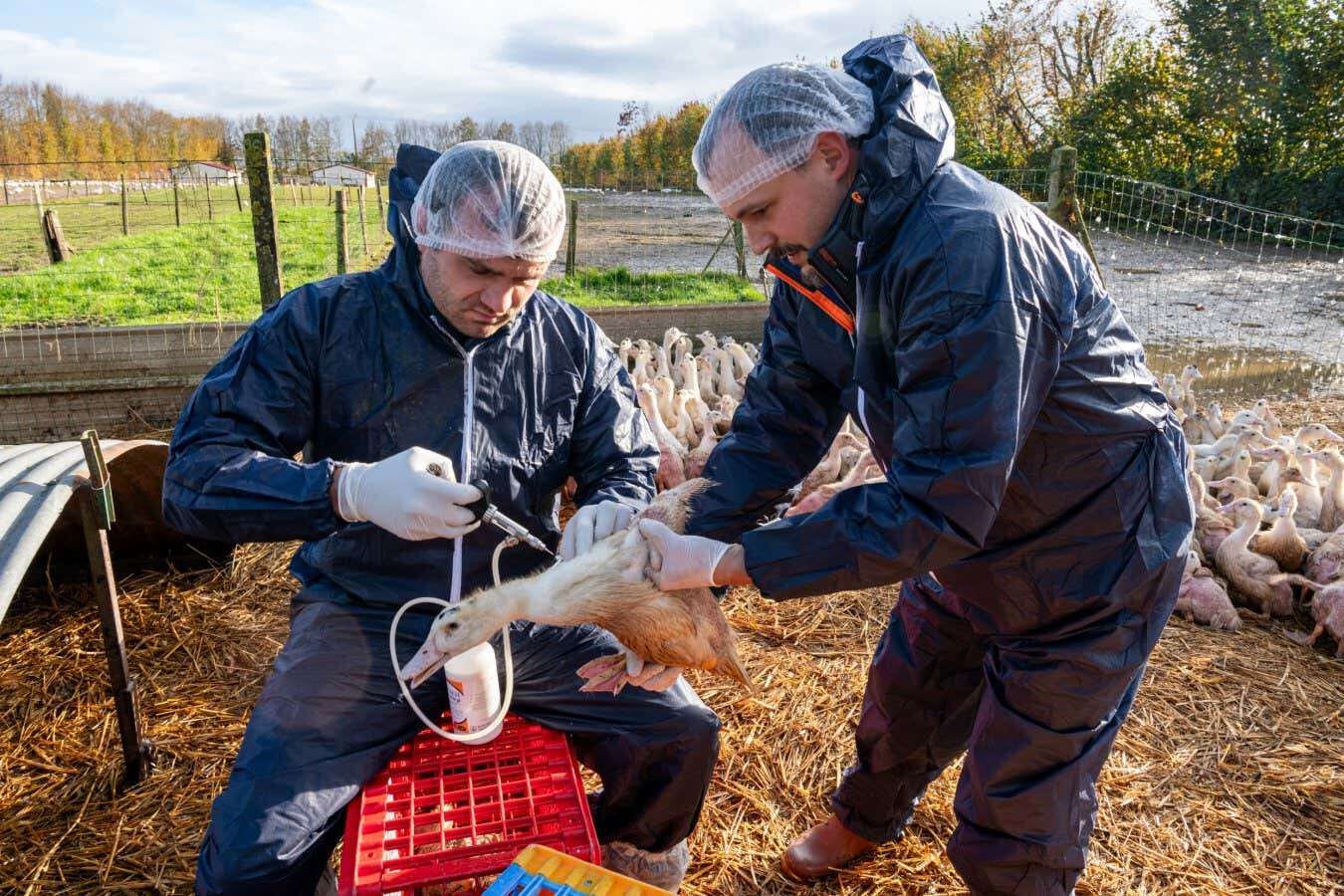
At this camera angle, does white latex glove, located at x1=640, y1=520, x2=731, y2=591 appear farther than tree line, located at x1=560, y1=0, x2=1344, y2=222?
No

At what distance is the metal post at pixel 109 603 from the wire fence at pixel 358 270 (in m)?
2.48

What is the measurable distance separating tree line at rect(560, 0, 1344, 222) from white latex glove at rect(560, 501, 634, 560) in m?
15.5

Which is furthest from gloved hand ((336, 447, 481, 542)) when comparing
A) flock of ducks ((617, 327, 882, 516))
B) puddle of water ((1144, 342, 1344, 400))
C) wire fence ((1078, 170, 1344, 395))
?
puddle of water ((1144, 342, 1344, 400))

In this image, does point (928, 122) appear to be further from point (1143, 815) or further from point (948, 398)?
point (1143, 815)

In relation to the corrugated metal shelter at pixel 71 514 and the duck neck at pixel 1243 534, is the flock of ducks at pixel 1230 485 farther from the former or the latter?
the corrugated metal shelter at pixel 71 514

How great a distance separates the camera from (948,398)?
1.73m

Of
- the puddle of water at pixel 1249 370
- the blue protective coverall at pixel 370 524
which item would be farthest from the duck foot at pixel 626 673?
the puddle of water at pixel 1249 370

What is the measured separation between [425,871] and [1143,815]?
284 cm

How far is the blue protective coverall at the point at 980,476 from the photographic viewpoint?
69.1 inches

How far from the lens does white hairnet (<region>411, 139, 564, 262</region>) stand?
2.47 m

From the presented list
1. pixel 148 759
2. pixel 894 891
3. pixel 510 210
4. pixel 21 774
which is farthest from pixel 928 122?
pixel 21 774

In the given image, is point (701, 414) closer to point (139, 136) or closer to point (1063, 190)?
point (1063, 190)

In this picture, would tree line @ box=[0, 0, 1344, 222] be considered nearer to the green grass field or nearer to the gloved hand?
the green grass field

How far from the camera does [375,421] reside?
8.91 ft
